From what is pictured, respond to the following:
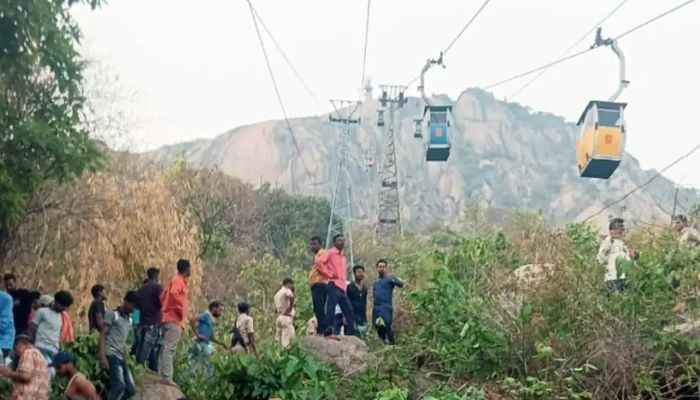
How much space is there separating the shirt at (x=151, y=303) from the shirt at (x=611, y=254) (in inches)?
206

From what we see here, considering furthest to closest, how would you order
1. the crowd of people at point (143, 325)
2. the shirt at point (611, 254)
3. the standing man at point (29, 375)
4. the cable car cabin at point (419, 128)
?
the cable car cabin at point (419, 128), the shirt at point (611, 254), the crowd of people at point (143, 325), the standing man at point (29, 375)

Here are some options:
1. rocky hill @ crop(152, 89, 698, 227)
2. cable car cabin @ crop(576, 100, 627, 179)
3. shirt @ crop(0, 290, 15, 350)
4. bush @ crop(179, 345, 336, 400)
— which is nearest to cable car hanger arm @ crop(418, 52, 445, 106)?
cable car cabin @ crop(576, 100, 627, 179)

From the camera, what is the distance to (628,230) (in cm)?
1505

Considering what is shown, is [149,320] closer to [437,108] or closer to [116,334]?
[116,334]

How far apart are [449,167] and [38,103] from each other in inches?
3932

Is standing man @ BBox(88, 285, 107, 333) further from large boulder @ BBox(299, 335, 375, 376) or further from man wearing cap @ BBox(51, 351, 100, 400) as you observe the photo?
large boulder @ BBox(299, 335, 375, 376)

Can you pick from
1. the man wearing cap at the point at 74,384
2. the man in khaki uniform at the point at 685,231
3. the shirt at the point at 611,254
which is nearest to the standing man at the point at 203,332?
the man wearing cap at the point at 74,384

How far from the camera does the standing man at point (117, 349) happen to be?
10.4 m

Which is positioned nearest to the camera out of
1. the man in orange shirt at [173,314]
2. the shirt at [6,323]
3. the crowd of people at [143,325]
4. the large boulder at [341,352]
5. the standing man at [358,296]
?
the crowd of people at [143,325]

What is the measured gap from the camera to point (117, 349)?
10.5 metres

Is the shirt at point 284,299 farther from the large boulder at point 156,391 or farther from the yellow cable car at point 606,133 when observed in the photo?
the yellow cable car at point 606,133

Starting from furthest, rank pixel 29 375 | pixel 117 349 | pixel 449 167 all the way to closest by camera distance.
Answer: pixel 449 167, pixel 117 349, pixel 29 375

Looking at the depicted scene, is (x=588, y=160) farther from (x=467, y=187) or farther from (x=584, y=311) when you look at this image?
(x=467, y=187)

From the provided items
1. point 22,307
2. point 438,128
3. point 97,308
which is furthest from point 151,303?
point 438,128
